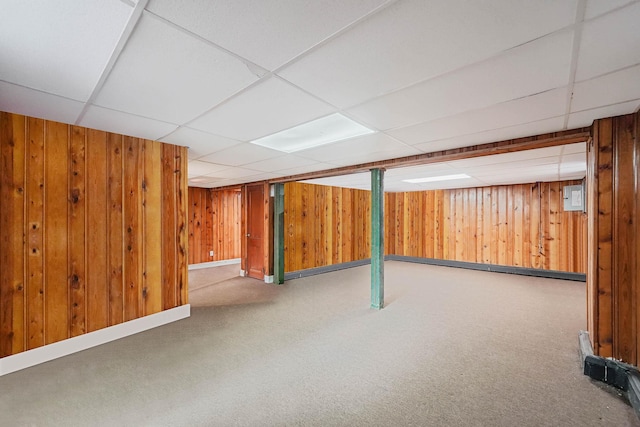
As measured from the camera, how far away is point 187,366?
7.61 feet

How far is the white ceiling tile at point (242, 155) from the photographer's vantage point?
3068 mm

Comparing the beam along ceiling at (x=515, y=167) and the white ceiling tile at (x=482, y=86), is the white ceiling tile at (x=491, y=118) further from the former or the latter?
the beam along ceiling at (x=515, y=167)

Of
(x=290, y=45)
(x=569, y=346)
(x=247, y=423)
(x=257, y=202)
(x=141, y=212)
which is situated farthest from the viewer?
(x=257, y=202)

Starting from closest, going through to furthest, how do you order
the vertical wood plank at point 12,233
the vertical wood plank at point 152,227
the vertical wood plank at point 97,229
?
the vertical wood plank at point 12,233 < the vertical wood plank at point 97,229 < the vertical wood plank at point 152,227

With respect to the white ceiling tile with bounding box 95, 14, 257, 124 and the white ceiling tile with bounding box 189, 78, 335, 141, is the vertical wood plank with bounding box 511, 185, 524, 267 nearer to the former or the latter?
the white ceiling tile with bounding box 189, 78, 335, 141

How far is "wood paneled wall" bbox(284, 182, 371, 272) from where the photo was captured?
5.84m

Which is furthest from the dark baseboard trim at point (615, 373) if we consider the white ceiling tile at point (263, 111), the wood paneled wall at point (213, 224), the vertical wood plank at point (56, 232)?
the wood paneled wall at point (213, 224)

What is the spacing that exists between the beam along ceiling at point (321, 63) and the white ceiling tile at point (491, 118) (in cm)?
2

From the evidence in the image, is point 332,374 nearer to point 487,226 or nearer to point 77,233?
point 77,233

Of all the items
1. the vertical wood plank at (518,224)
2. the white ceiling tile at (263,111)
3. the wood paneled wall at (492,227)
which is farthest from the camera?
the vertical wood plank at (518,224)

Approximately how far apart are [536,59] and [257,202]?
16.6ft

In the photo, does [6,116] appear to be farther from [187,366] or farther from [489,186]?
[489,186]

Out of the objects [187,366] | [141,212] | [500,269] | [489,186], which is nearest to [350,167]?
[141,212]

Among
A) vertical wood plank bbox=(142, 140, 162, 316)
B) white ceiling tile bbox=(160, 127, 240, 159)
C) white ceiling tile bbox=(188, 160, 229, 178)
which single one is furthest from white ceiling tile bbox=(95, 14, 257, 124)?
white ceiling tile bbox=(188, 160, 229, 178)
